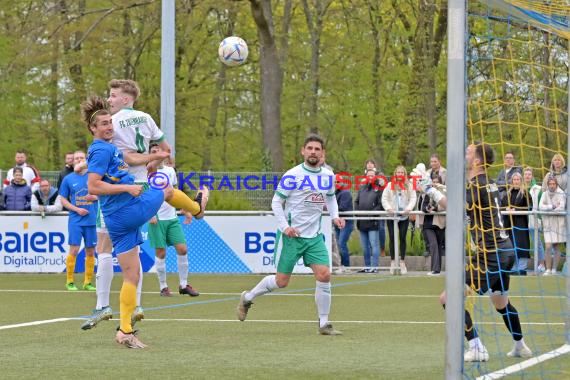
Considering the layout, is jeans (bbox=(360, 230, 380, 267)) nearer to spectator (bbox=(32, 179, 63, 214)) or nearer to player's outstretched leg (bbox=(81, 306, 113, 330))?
spectator (bbox=(32, 179, 63, 214))

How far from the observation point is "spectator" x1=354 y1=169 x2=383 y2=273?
21.2 m

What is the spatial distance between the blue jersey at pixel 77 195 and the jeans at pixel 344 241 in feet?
17.8

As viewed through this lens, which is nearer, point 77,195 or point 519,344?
point 519,344

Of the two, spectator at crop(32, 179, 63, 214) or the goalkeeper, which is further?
spectator at crop(32, 179, 63, 214)

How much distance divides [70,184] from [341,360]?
31.6ft

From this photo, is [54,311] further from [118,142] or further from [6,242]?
[6,242]

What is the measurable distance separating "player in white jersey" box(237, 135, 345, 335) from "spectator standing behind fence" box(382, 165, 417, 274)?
377 inches

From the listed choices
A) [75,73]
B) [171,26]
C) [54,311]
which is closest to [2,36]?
[75,73]

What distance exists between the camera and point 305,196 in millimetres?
11547

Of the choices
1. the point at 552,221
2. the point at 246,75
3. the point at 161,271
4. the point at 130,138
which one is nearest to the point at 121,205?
the point at 130,138

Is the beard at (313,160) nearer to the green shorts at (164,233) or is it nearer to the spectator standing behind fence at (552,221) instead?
the green shorts at (164,233)

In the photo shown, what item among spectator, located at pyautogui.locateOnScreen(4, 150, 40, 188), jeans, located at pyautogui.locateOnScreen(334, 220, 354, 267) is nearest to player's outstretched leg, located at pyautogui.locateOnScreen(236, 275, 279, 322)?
jeans, located at pyautogui.locateOnScreen(334, 220, 354, 267)

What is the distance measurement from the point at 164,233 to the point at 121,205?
6.74 metres

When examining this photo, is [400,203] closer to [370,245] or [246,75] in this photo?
[370,245]
